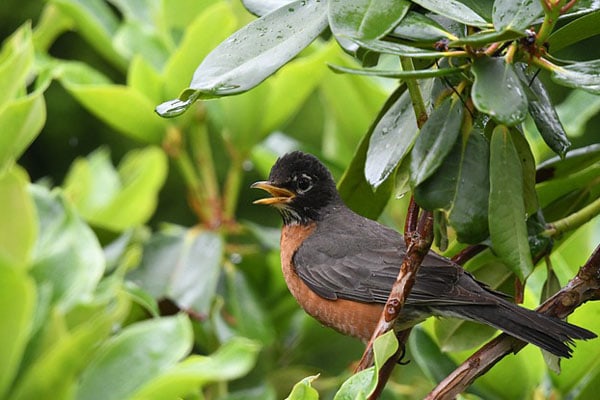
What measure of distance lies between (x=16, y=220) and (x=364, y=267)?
0.96 meters

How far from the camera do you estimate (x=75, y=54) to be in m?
5.44

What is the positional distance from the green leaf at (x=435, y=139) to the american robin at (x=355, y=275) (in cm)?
47

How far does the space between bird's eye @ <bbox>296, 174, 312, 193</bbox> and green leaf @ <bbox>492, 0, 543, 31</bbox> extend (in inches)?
58.6

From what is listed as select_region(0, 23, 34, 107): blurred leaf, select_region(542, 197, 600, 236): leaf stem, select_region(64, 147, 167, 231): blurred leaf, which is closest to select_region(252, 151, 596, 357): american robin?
select_region(542, 197, 600, 236): leaf stem

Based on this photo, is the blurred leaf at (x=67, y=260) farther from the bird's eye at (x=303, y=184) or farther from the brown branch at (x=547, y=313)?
the brown branch at (x=547, y=313)

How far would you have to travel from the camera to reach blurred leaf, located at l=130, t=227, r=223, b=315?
→ 3.04 metres

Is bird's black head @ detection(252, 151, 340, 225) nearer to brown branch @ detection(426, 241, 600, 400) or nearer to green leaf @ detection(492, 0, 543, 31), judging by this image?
brown branch @ detection(426, 241, 600, 400)

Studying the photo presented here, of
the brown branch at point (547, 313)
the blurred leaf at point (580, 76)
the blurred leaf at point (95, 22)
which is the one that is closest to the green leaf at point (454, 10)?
the blurred leaf at point (580, 76)

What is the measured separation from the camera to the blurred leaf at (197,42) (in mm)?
3012

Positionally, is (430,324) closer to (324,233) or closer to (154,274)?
→ (324,233)

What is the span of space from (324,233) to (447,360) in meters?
0.60

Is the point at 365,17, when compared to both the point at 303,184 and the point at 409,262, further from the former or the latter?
the point at 303,184

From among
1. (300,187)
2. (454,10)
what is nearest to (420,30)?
(454,10)

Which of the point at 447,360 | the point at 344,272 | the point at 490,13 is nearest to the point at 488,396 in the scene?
the point at 447,360
